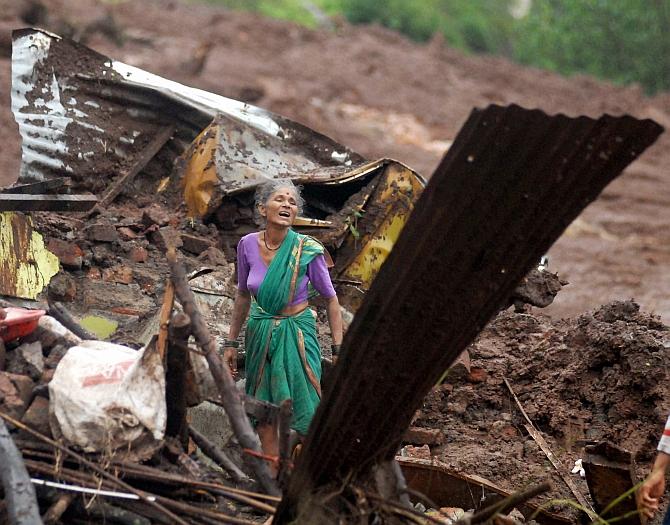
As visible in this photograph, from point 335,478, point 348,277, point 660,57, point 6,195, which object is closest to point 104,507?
point 335,478

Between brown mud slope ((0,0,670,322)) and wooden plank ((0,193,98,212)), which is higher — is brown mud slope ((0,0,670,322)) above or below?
above

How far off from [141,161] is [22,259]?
2.01 meters

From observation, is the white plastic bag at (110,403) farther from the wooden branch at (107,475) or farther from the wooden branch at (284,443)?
the wooden branch at (284,443)

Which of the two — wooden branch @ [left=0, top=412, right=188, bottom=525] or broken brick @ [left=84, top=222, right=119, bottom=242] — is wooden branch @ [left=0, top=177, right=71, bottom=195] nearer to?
broken brick @ [left=84, top=222, right=119, bottom=242]

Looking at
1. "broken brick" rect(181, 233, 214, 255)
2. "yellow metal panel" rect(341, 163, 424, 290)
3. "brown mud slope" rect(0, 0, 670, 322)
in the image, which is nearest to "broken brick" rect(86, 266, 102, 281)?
"broken brick" rect(181, 233, 214, 255)

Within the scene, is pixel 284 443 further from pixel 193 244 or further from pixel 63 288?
pixel 193 244

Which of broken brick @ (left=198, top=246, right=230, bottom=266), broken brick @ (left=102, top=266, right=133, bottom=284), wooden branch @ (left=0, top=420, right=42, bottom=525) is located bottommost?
wooden branch @ (left=0, top=420, right=42, bottom=525)

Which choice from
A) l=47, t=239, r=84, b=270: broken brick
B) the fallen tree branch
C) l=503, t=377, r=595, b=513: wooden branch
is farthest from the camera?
l=47, t=239, r=84, b=270: broken brick

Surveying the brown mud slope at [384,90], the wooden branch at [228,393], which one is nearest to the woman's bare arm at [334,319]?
the wooden branch at [228,393]

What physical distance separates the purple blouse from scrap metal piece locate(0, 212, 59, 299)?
5.40 ft

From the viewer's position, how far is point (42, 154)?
810cm

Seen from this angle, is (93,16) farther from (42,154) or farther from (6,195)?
(6,195)

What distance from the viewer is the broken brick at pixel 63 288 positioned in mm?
6797

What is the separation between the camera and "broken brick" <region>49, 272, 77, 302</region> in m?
6.80
